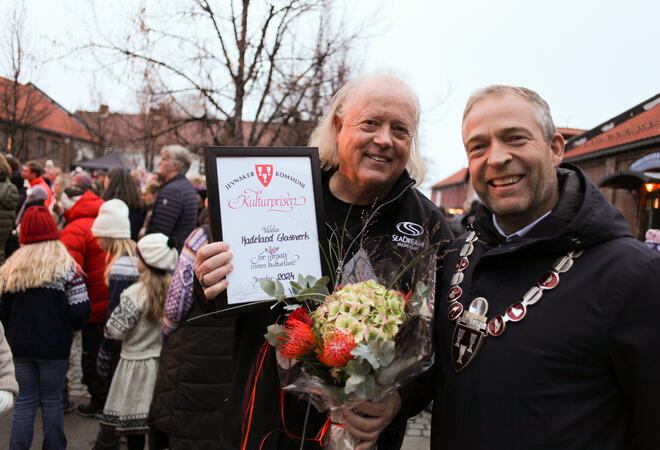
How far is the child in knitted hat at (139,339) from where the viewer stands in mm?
3598

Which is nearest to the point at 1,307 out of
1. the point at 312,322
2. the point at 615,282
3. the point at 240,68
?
the point at 312,322

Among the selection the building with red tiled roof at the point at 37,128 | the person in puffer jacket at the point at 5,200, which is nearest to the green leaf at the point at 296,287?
the person in puffer jacket at the point at 5,200

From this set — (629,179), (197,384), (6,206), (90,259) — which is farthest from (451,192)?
(197,384)

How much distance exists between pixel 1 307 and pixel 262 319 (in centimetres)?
300

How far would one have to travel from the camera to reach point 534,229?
1697 mm

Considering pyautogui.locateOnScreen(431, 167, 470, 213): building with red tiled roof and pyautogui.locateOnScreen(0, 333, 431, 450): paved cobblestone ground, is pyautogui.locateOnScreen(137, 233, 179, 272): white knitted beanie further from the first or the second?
pyautogui.locateOnScreen(431, 167, 470, 213): building with red tiled roof

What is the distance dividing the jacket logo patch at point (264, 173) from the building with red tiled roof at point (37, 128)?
18.4 meters

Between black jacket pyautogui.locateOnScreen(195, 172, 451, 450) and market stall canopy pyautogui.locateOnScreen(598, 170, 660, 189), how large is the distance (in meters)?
15.2

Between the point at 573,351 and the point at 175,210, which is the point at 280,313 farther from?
the point at 175,210

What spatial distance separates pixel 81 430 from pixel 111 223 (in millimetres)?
2190

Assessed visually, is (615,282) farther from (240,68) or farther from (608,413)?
(240,68)

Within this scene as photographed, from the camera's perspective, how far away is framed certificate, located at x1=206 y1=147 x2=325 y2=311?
187cm

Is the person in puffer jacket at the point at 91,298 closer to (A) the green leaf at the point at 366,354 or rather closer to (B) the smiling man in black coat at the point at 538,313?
(B) the smiling man in black coat at the point at 538,313

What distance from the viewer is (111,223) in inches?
185
